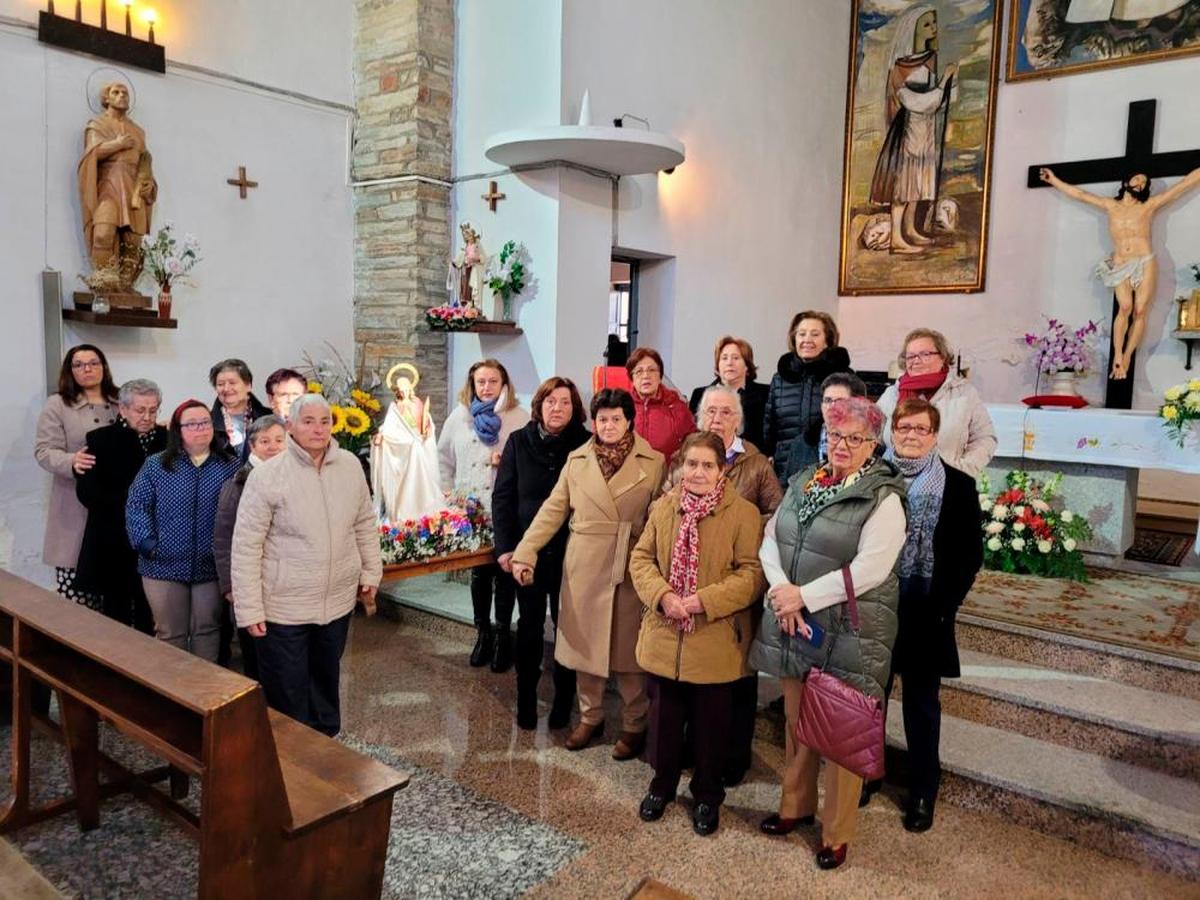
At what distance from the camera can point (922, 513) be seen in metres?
2.93

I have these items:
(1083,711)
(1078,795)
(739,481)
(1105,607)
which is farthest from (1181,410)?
(739,481)

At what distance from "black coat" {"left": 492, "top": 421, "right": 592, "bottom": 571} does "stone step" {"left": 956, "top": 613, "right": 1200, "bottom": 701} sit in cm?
207

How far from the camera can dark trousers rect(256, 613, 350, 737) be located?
326 cm

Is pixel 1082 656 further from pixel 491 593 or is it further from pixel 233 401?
pixel 233 401

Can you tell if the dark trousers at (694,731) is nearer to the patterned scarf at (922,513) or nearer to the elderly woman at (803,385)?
the patterned scarf at (922,513)

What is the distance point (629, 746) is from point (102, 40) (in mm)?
4948

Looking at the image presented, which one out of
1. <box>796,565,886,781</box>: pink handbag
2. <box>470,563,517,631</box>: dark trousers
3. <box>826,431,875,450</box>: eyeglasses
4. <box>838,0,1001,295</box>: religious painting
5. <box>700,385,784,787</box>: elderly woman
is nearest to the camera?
<box>796,565,886,781</box>: pink handbag

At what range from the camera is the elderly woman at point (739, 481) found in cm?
342

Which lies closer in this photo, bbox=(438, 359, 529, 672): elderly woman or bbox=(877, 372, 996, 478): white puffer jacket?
bbox=(877, 372, 996, 478): white puffer jacket

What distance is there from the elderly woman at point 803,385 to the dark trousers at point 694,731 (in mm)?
1239

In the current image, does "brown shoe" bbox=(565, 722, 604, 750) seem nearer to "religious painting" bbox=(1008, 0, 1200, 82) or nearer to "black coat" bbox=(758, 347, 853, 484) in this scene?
"black coat" bbox=(758, 347, 853, 484)

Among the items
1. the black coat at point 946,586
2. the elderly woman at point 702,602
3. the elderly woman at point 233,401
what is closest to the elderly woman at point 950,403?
the black coat at point 946,586

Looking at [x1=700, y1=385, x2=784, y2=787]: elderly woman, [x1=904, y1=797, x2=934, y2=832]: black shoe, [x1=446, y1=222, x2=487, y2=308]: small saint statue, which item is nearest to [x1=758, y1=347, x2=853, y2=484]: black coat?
[x1=700, y1=385, x2=784, y2=787]: elderly woman

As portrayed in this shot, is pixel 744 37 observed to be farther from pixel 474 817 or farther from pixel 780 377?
pixel 474 817
